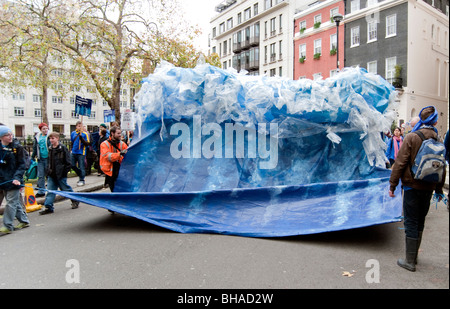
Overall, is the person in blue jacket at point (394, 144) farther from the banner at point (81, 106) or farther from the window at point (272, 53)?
the window at point (272, 53)

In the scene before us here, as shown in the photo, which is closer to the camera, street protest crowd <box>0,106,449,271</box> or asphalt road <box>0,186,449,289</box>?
asphalt road <box>0,186,449,289</box>

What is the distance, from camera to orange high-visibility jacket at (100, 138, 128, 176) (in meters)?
6.36

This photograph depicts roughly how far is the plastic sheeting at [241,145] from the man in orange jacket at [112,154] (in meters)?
0.43

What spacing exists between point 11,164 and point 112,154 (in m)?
1.64

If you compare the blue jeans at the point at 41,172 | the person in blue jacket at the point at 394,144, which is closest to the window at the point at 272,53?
the person in blue jacket at the point at 394,144

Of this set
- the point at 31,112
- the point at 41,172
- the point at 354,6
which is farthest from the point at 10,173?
the point at 31,112

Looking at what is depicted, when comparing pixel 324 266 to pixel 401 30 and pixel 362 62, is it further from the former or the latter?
pixel 362 62

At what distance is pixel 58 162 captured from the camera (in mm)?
7141

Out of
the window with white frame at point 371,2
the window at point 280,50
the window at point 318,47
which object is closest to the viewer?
the window with white frame at point 371,2

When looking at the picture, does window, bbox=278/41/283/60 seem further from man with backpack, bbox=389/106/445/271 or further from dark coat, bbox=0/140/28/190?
man with backpack, bbox=389/106/445/271

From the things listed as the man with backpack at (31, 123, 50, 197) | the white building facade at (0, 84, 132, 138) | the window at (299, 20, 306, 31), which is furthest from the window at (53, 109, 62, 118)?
the man with backpack at (31, 123, 50, 197)

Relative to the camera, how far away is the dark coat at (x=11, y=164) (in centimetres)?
558

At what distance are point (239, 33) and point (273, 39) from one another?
8790mm

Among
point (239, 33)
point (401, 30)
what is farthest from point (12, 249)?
point (239, 33)
